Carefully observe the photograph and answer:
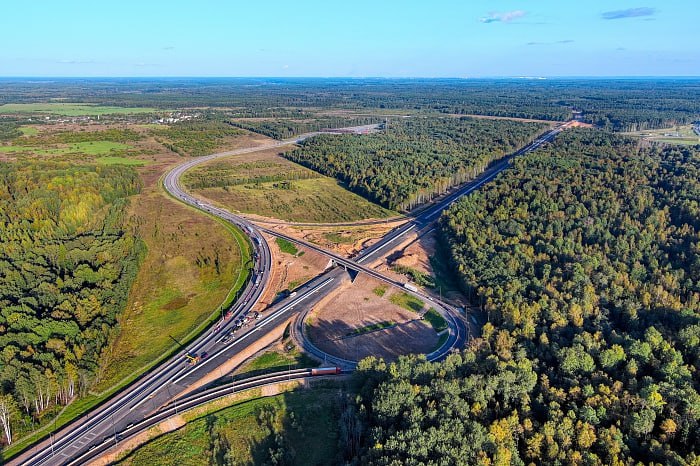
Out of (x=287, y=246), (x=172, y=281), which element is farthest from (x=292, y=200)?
(x=172, y=281)

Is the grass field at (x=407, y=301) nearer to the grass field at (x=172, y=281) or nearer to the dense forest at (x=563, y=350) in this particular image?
the dense forest at (x=563, y=350)

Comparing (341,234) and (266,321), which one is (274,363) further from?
(341,234)

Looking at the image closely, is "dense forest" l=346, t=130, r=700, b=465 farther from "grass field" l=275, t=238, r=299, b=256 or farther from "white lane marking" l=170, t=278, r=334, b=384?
"grass field" l=275, t=238, r=299, b=256

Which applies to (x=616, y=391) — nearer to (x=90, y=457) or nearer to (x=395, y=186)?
(x=90, y=457)

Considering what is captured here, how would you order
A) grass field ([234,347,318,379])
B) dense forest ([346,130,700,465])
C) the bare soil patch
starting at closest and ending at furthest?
dense forest ([346,130,700,465]) < grass field ([234,347,318,379]) < the bare soil patch

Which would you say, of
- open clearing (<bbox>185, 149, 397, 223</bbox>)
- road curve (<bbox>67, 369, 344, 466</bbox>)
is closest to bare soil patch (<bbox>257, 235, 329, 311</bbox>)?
road curve (<bbox>67, 369, 344, 466</bbox>)

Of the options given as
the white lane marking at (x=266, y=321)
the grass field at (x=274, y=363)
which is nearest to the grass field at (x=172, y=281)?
the white lane marking at (x=266, y=321)

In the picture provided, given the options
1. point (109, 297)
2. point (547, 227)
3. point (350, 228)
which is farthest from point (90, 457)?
point (547, 227)
